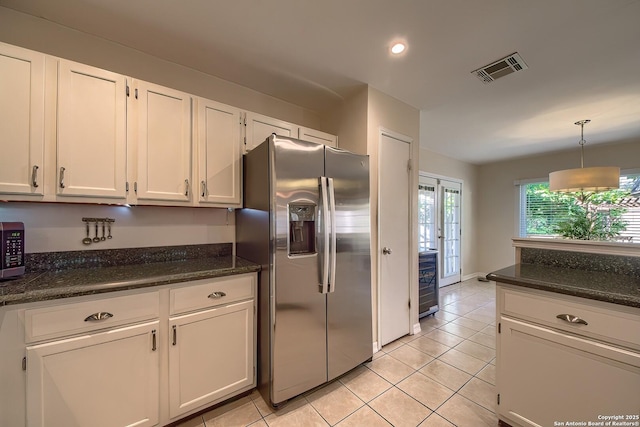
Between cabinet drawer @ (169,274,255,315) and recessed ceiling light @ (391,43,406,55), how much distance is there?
2048 mm

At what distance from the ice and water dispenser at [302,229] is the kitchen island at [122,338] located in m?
0.35

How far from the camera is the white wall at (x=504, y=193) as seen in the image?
4.39 m

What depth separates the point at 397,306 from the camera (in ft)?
8.56

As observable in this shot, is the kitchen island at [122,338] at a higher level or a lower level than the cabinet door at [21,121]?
lower

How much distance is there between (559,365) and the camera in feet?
4.13

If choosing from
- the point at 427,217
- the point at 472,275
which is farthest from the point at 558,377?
the point at 472,275

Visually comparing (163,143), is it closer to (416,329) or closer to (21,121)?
(21,121)

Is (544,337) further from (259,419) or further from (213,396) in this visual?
(213,396)

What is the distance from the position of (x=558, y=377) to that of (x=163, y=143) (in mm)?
2795

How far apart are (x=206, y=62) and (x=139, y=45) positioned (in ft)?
1.53

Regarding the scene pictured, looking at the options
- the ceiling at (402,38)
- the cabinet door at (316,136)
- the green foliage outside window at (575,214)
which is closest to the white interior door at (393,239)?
the cabinet door at (316,136)

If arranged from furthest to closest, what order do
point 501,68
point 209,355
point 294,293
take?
point 501,68
point 294,293
point 209,355

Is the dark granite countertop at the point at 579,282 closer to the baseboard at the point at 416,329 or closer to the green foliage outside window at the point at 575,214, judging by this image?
the baseboard at the point at 416,329

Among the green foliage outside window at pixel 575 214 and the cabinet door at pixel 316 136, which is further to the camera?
the green foliage outside window at pixel 575 214
